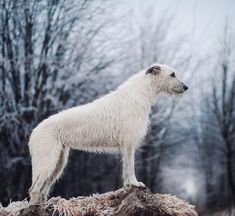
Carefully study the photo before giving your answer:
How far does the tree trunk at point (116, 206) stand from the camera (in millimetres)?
6578

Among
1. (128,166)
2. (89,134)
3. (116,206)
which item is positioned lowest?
(116,206)

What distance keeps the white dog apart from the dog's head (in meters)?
0.44

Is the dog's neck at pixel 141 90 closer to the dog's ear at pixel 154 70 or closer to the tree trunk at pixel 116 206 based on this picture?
the dog's ear at pixel 154 70

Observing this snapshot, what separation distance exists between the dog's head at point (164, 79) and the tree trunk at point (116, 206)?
6.57 ft

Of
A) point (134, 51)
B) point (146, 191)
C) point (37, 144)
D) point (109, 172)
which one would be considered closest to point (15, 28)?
point (134, 51)

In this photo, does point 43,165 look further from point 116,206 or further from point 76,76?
point 76,76

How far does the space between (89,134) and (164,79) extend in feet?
5.44

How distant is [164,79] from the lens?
829 cm

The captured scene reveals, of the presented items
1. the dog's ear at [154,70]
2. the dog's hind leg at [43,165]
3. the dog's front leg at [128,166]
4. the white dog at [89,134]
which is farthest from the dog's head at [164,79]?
the dog's hind leg at [43,165]

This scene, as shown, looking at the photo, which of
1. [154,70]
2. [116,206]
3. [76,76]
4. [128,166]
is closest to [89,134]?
[128,166]

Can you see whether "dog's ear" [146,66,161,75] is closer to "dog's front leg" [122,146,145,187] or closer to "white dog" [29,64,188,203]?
"white dog" [29,64,188,203]

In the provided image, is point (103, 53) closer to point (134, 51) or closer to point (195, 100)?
point (134, 51)

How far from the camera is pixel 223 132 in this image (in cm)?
2794

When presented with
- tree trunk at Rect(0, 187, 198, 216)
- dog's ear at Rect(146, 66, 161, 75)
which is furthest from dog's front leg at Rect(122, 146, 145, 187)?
dog's ear at Rect(146, 66, 161, 75)
